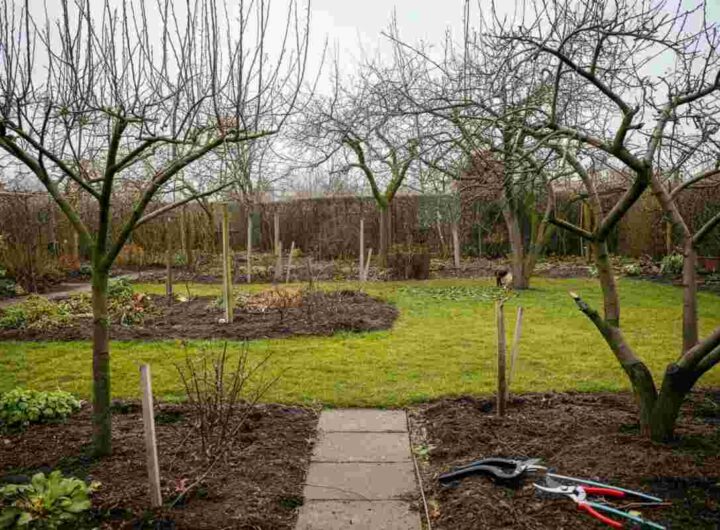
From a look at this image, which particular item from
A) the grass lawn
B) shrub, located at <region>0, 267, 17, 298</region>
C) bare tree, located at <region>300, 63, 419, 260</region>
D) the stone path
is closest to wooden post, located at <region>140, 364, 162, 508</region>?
the stone path

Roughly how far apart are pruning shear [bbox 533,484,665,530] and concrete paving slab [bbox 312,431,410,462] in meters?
1.04

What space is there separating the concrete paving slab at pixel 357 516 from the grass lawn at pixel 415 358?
4.58 feet

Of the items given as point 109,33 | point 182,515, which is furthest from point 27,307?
point 182,515

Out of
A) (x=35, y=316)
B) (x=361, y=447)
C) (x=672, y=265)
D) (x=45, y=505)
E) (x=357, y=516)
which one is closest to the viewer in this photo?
(x=45, y=505)

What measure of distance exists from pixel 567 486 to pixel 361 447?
138cm

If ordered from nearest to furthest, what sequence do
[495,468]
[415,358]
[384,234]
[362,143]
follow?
[495,468] → [415,358] → [362,143] → [384,234]

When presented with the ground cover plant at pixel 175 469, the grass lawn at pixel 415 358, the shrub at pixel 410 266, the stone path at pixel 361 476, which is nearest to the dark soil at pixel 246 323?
the grass lawn at pixel 415 358

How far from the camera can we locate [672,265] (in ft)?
Answer: 42.8

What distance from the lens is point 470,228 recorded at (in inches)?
667

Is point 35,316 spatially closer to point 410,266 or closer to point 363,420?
point 363,420

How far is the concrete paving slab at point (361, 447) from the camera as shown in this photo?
12.3ft

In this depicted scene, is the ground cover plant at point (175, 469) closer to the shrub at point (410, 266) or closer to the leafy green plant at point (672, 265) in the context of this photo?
the shrub at point (410, 266)

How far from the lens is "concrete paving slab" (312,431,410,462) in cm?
376

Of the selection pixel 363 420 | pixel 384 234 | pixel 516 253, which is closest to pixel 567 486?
pixel 363 420
